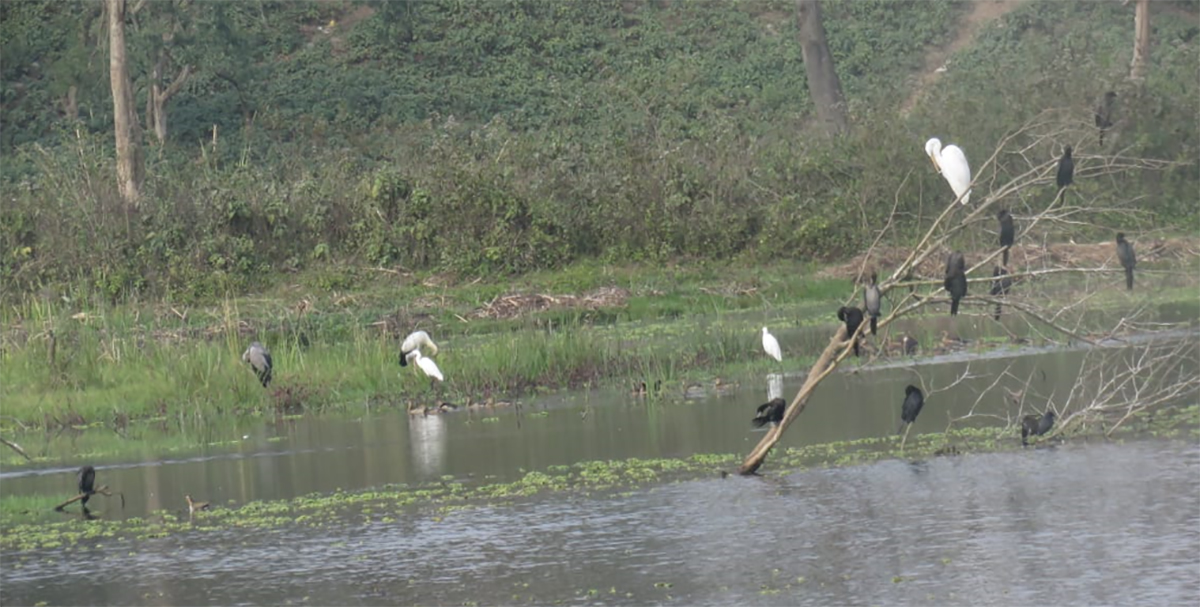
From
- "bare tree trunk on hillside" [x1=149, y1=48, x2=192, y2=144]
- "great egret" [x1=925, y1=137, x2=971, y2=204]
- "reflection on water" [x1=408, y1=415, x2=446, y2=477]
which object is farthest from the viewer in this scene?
"bare tree trunk on hillside" [x1=149, y1=48, x2=192, y2=144]

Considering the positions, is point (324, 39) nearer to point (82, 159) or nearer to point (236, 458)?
point (82, 159)

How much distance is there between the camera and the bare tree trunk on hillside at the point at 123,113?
2438cm

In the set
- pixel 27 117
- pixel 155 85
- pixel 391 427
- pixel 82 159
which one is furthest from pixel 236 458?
pixel 27 117

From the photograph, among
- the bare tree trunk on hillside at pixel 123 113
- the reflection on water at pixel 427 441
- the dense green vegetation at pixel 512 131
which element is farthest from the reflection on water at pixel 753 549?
the bare tree trunk on hillside at pixel 123 113

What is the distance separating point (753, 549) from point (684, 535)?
52cm

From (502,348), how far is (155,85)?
1640cm

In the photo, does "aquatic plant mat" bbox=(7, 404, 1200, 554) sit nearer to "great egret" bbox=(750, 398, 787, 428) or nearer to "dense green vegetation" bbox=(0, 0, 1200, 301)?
"great egret" bbox=(750, 398, 787, 428)

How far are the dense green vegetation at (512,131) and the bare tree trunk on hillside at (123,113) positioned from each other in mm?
571

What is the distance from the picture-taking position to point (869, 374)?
51.5 feet

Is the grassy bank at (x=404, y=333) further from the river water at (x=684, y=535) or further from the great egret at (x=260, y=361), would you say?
the river water at (x=684, y=535)

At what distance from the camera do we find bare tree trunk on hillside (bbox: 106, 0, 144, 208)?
2438 cm

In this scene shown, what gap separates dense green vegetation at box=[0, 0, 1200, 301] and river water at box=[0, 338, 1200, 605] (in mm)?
5656

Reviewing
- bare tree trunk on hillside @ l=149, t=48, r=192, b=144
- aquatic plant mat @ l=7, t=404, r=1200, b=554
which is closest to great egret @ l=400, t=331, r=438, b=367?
aquatic plant mat @ l=7, t=404, r=1200, b=554

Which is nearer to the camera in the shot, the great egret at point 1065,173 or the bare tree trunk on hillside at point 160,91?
the great egret at point 1065,173
